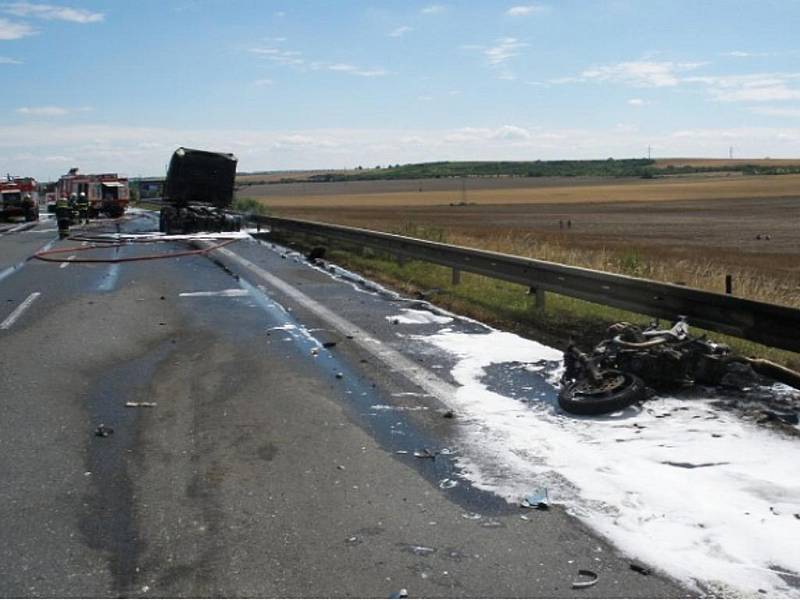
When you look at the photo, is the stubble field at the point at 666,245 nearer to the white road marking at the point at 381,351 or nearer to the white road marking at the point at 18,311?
the white road marking at the point at 381,351

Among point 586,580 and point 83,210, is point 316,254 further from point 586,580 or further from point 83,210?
point 83,210

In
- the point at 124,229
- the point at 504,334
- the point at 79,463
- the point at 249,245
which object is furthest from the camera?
the point at 124,229

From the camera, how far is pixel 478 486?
5.39 metres

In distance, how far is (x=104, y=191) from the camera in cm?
5178

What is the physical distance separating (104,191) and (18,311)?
40.7 metres

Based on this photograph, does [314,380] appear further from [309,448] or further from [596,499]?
[596,499]

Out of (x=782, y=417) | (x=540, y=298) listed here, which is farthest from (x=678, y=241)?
(x=782, y=417)

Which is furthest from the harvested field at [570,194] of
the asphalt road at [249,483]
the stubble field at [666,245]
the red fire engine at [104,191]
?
the asphalt road at [249,483]

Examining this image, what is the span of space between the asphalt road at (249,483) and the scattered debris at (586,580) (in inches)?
1.6

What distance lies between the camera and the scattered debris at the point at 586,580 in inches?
159

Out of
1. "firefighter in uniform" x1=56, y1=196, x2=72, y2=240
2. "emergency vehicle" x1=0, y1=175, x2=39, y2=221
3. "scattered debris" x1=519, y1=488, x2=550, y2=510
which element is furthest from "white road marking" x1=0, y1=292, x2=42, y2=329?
"emergency vehicle" x1=0, y1=175, x2=39, y2=221

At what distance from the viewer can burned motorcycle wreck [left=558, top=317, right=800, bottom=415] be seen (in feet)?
23.6

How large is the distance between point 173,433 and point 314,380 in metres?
1.99

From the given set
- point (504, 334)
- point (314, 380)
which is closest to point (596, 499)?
point (314, 380)
